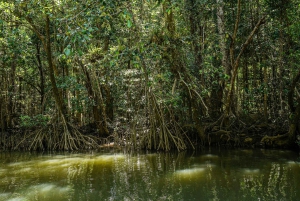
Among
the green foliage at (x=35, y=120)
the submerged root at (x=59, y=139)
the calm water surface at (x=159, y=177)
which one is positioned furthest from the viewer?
the green foliage at (x=35, y=120)

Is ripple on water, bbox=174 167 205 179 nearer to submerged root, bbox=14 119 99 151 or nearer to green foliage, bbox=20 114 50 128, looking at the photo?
submerged root, bbox=14 119 99 151

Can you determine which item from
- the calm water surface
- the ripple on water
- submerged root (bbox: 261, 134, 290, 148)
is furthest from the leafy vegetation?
the ripple on water

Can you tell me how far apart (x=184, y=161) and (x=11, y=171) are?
3.34 meters

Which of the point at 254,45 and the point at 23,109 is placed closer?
the point at 254,45

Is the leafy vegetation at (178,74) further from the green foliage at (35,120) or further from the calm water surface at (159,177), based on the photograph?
the calm water surface at (159,177)

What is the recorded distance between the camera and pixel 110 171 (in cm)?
513

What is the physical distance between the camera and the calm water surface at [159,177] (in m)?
3.63

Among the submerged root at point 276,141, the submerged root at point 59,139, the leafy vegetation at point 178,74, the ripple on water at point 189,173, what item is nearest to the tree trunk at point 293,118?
the leafy vegetation at point 178,74

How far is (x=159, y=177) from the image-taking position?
4527 mm

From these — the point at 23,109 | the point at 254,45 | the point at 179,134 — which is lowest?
the point at 179,134

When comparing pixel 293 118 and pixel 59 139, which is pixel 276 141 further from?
pixel 59 139

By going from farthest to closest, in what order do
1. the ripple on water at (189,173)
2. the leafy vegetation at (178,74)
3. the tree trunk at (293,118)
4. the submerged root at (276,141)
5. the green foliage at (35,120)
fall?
the green foliage at (35,120)
the submerged root at (276,141)
the leafy vegetation at (178,74)
the tree trunk at (293,118)
the ripple on water at (189,173)

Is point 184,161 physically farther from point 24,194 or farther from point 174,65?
point 24,194

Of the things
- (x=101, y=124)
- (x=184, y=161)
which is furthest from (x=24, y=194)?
(x=101, y=124)
